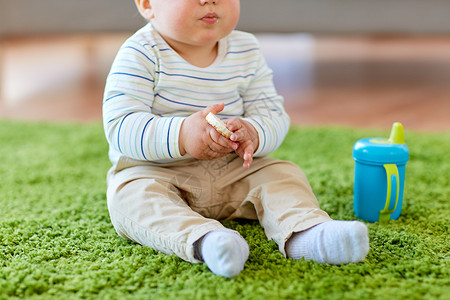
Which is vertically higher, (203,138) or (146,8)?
(146,8)

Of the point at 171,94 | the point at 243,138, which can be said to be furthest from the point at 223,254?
the point at 171,94

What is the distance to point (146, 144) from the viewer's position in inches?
32.0

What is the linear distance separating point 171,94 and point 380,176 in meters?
0.36

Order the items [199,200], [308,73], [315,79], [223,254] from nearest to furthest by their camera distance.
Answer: [223,254]
[199,200]
[315,79]
[308,73]

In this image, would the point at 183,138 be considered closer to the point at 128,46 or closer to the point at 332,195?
the point at 128,46

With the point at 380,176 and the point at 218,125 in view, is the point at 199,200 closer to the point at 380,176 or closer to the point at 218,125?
the point at 218,125

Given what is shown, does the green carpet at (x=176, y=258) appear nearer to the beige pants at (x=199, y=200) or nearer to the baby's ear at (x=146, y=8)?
the beige pants at (x=199, y=200)

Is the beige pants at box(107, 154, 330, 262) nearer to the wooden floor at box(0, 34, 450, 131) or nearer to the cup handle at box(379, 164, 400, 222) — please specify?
the cup handle at box(379, 164, 400, 222)

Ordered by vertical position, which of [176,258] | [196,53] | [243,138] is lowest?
[176,258]

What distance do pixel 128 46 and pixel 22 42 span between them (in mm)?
3315

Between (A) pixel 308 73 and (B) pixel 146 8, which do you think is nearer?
(B) pixel 146 8

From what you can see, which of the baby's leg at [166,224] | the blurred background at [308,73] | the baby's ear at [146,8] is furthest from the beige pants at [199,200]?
the blurred background at [308,73]

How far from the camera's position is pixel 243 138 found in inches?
31.4

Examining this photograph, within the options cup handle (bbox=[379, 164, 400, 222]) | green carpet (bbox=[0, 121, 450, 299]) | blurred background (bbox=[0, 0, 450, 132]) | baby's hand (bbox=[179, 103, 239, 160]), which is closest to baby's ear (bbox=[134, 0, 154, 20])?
baby's hand (bbox=[179, 103, 239, 160])
